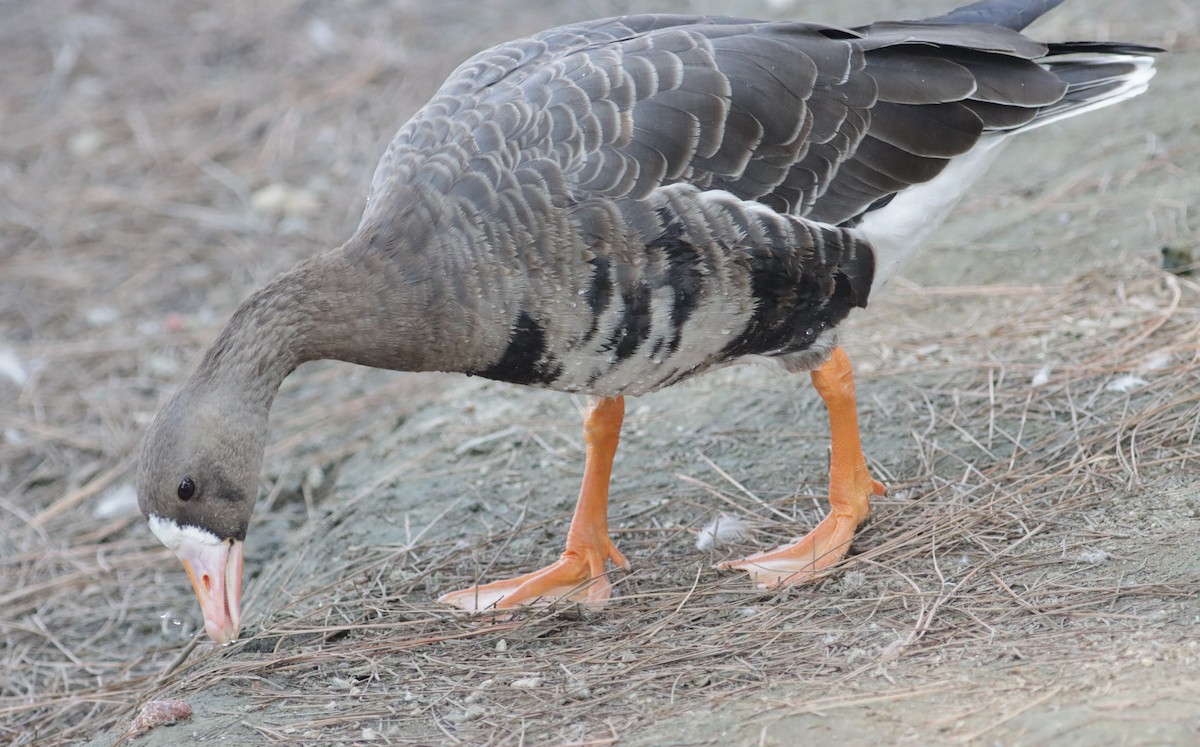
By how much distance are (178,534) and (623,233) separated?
1824 mm

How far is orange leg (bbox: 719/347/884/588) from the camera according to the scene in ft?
14.8

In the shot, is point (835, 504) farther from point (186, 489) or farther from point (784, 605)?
point (186, 489)

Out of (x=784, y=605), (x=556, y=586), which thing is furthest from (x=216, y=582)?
(x=784, y=605)

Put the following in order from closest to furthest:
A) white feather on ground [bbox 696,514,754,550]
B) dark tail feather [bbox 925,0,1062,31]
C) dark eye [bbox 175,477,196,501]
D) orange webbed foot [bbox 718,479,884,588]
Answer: dark eye [bbox 175,477,196,501]
orange webbed foot [bbox 718,479,884,588]
white feather on ground [bbox 696,514,754,550]
dark tail feather [bbox 925,0,1062,31]

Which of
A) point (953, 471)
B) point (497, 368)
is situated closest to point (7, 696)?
point (497, 368)

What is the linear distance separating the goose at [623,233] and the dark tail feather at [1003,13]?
0.32 m

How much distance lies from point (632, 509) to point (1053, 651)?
87.8 inches

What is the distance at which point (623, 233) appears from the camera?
4062 mm

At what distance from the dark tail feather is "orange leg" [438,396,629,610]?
7.19 feet

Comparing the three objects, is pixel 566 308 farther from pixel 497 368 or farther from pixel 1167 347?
pixel 1167 347

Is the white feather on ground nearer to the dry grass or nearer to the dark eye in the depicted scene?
the dry grass

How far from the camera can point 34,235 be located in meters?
8.89

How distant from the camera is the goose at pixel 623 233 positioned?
406cm

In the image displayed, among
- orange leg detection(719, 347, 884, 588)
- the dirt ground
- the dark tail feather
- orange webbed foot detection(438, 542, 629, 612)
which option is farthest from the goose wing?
orange webbed foot detection(438, 542, 629, 612)
